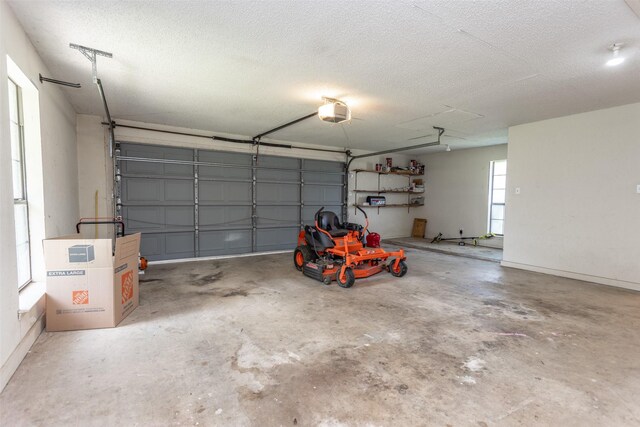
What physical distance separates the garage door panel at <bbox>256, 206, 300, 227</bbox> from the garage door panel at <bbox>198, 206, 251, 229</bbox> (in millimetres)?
278

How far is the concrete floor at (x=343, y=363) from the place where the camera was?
1.72 meters

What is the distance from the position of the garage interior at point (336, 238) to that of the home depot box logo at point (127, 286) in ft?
0.87

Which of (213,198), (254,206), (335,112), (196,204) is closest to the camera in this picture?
(335,112)

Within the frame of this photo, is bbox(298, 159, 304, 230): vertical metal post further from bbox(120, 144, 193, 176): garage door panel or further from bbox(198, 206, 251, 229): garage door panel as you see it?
bbox(120, 144, 193, 176): garage door panel

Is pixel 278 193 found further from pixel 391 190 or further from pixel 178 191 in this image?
pixel 391 190

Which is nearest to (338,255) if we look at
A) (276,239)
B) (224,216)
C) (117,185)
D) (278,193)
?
(276,239)

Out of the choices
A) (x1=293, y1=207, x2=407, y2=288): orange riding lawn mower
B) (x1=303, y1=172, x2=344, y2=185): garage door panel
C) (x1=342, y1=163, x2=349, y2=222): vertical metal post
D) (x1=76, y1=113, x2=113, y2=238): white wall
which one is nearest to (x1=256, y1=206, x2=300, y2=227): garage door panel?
(x1=303, y1=172, x2=344, y2=185): garage door panel

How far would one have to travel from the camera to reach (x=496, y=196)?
7.52 metres

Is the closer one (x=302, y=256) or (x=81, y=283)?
(x=81, y=283)

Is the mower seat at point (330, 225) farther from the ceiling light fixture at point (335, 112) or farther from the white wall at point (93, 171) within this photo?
the white wall at point (93, 171)

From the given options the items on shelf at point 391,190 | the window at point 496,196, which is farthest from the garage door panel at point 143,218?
the window at point 496,196

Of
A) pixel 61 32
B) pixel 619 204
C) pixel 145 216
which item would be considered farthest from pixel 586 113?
pixel 145 216

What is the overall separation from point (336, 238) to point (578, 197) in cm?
380

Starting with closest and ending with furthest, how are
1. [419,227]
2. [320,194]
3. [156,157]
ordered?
1. [156,157]
2. [320,194]
3. [419,227]
